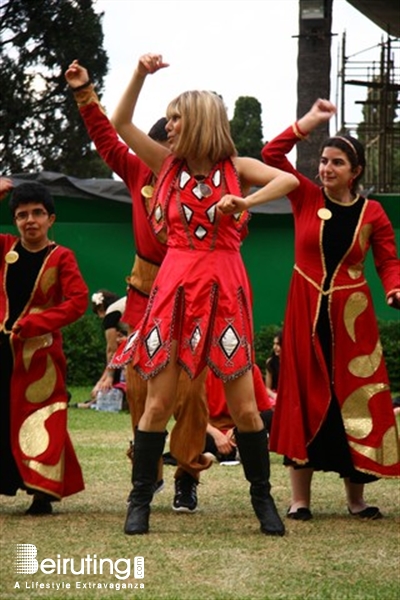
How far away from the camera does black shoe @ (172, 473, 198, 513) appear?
6820 mm

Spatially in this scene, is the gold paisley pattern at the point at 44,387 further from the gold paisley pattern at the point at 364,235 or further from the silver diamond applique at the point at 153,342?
the gold paisley pattern at the point at 364,235

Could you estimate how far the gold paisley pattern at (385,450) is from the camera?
675 centimetres

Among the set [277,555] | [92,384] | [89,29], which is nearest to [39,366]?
[277,555]

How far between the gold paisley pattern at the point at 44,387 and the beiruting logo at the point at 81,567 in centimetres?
129

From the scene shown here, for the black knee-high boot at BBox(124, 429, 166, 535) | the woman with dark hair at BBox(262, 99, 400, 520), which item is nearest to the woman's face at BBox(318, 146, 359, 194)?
the woman with dark hair at BBox(262, 99, 400, 520)

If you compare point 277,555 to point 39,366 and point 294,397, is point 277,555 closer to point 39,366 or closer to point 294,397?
point 294,397

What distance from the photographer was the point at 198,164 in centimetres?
625

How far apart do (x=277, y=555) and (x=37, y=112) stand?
1749cm

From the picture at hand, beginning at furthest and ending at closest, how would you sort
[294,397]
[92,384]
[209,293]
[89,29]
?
[89,29], [92,384], [294,397], [209,293]

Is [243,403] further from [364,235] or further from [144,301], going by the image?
[364,235]

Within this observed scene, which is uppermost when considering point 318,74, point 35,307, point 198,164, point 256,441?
point 318,74

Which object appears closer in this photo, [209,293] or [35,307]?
[209,293]

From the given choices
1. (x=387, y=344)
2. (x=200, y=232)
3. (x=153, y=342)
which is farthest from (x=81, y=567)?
(x=387, y=344)

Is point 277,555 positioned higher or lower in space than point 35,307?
lower
